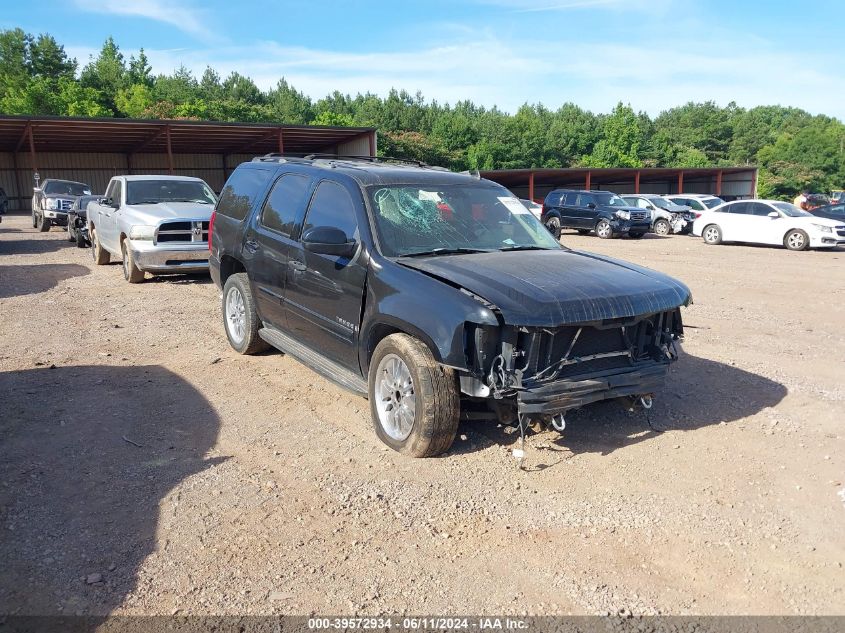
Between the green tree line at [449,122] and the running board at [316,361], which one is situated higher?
the green tree line at [449,122]

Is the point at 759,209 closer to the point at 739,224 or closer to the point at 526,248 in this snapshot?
the point at 739,224

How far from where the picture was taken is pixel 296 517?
400 centimetres

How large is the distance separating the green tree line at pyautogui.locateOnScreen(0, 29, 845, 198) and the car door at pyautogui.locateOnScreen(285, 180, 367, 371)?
1938 inches

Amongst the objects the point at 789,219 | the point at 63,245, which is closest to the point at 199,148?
the point at 63,245

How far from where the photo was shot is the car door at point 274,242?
6.12 m

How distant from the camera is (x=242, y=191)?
7191 millimetres

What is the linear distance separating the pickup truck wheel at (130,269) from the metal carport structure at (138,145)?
20177 millimetres

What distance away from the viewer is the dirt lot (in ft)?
10.9

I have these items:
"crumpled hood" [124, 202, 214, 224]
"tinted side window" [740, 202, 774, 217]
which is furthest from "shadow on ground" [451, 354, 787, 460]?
"tinted side window" [740, 202, 774, 217]

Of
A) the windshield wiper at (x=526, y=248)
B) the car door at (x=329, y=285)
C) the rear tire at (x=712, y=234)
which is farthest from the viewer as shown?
the rear tire at (x=712, y=234)

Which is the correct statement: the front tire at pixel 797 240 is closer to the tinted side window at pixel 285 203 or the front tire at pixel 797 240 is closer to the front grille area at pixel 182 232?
the front grille area at pixel 182 232

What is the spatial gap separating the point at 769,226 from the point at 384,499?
21.4m

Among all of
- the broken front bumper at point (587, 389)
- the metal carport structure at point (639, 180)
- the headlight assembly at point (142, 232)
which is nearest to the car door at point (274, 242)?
the broken front bumper at point (587, 389)

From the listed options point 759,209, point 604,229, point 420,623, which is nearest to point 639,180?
point 604,229
